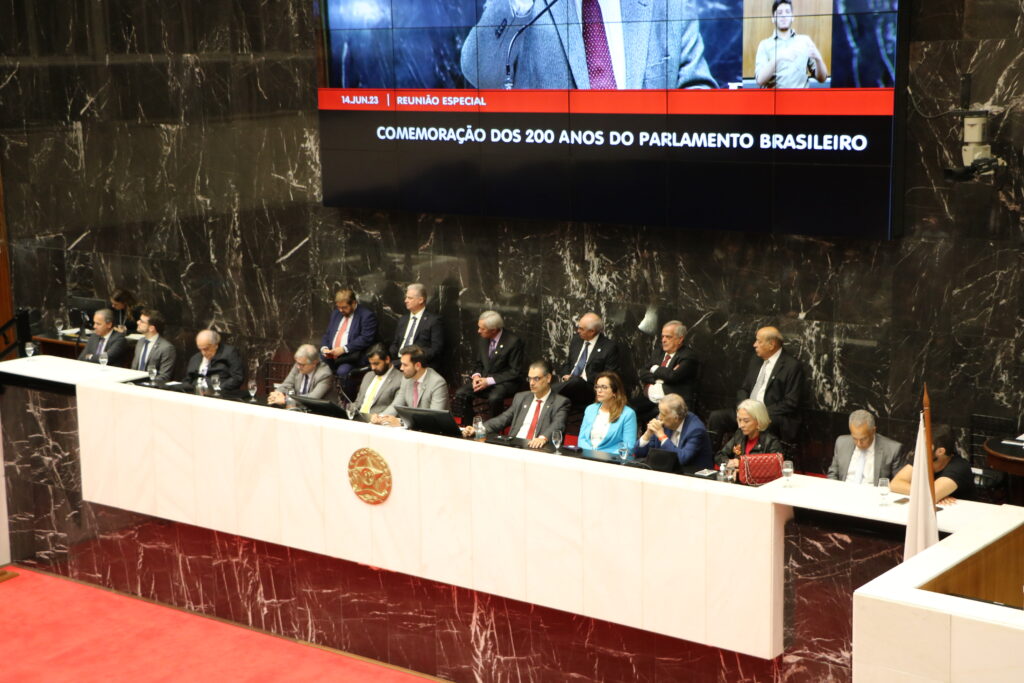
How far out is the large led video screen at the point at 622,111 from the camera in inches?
347

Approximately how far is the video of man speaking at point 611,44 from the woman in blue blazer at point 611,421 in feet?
7.96

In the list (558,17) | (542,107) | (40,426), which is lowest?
(40,426)

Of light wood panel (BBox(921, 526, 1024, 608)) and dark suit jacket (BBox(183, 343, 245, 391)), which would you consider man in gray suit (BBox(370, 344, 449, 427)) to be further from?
light wood panel (BBox(921, 526, 1024, 608))

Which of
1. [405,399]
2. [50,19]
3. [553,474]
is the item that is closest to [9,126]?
[50,19]

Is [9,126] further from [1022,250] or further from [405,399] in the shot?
[1022,250]

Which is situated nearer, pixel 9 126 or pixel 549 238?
pixel 549 238

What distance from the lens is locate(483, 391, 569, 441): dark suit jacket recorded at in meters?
8.78

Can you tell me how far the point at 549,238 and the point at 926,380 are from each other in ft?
10.7

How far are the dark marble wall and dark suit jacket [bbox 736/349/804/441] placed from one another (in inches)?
10.5

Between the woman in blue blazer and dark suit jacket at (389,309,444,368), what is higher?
dark suit jacket at (389,309,444,368)

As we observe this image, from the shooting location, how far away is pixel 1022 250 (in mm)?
8617

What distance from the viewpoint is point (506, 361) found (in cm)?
1070

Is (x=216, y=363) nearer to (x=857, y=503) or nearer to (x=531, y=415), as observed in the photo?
(x=531, y=415)

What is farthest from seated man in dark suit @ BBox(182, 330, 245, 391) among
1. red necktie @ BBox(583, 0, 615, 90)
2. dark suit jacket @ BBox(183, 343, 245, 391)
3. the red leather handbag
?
the red leather handbag
